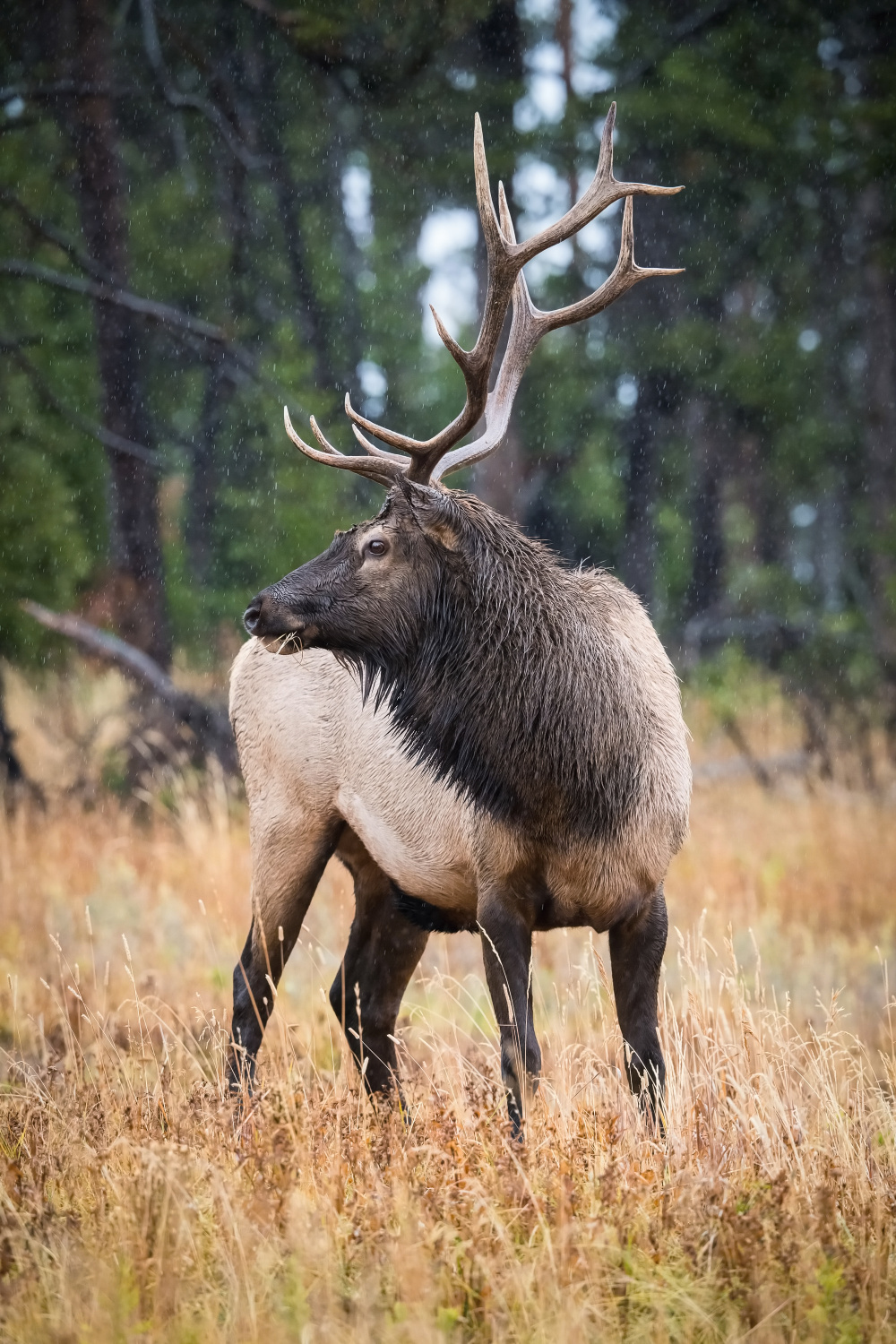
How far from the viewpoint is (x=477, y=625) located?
13.9 feet

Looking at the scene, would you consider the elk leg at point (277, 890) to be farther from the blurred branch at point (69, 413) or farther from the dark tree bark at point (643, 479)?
the dark tree bark at point (643, 479)

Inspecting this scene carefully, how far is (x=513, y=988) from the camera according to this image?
3.98m

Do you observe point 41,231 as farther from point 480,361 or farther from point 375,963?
point 375,963

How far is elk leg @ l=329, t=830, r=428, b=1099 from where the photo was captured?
5137 mm

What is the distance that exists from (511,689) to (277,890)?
1.48 m

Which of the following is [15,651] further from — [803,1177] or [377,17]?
[803,1177]

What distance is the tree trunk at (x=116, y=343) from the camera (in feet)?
38.1

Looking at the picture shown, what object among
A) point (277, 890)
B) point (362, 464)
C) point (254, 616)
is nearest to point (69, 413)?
point (277, 890)

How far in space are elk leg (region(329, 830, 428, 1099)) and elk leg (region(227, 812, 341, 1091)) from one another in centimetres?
18

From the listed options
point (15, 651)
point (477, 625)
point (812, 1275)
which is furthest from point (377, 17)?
point (812, 1275)

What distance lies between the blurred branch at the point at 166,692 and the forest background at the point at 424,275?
23.7 inches

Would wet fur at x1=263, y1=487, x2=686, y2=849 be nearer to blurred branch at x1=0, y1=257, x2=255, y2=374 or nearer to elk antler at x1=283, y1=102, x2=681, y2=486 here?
elk antler at x1=283, y1=102, x2=681, y2=486

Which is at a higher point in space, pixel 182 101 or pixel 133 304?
pixel 182 101

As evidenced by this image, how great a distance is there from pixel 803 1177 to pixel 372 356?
18328 millimetres
